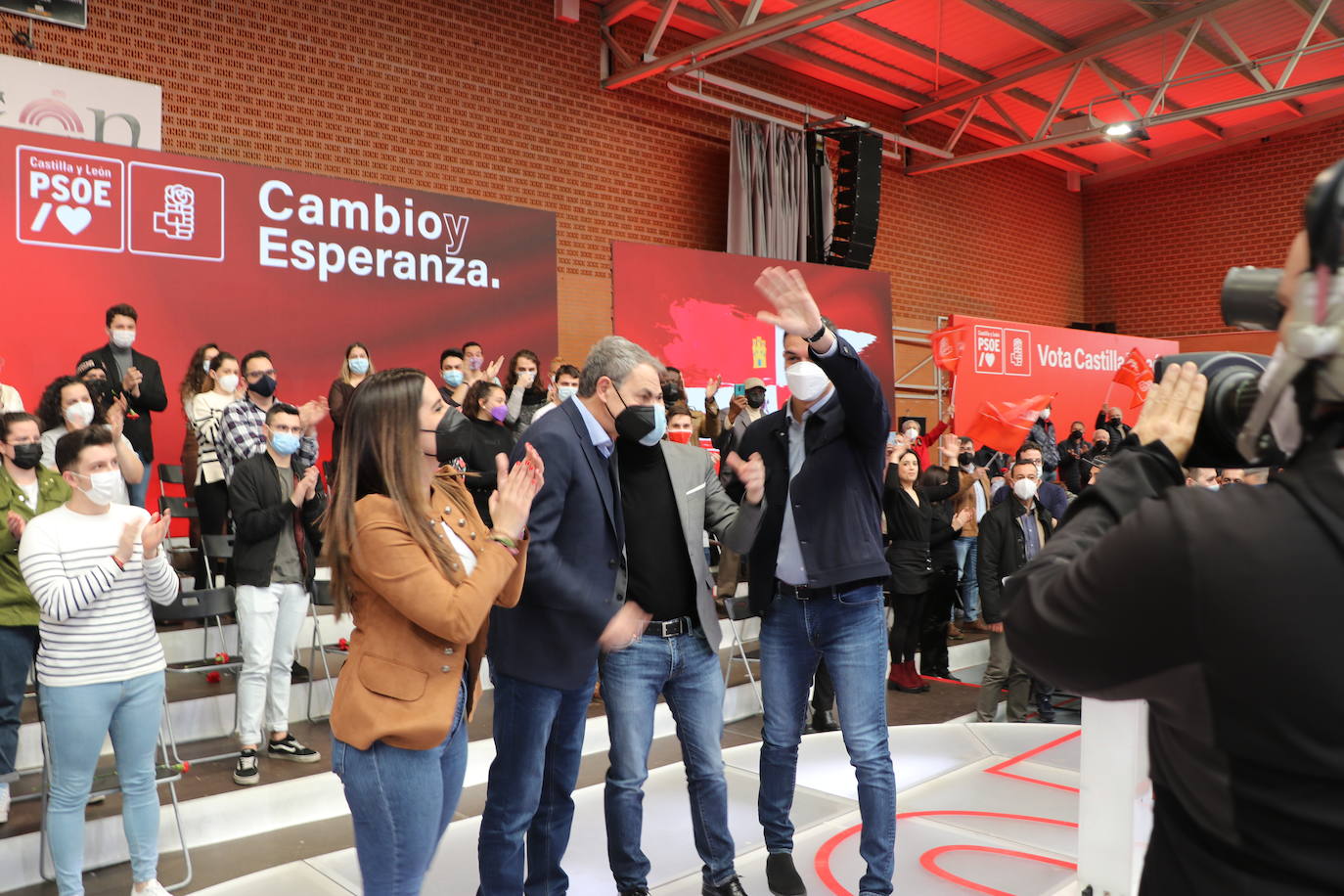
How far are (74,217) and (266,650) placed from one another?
12.3 ft

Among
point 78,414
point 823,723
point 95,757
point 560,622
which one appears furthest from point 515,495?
point 823,723

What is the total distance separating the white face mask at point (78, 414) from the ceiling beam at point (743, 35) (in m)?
6.63

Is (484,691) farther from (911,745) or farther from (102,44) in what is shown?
(102,44)

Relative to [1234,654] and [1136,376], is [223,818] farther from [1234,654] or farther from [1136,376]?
[1136,376]

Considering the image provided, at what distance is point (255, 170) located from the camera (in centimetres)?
742

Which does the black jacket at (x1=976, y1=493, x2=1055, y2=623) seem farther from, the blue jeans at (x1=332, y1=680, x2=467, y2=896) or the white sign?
the white sign

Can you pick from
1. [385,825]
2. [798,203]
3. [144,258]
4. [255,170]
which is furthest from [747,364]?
[385,825]

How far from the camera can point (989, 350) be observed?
460 inches

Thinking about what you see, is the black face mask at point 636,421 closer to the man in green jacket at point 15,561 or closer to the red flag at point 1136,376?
the man in green jacket at point 15,561

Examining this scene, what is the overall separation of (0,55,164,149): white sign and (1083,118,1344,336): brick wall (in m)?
14.1

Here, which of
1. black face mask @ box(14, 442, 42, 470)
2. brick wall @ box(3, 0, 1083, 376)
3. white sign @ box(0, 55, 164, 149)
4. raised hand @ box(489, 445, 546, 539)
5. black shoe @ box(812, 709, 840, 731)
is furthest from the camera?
brick wall @ box(3, 0, 1083, 376)

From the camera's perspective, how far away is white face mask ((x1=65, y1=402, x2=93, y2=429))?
16.4ft

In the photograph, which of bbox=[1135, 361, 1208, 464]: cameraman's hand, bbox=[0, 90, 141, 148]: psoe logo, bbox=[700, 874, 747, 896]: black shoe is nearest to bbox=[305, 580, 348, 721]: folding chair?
bbox=[700, 874, 747, 896]: black shoe

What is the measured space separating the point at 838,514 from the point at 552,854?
1.33 m
